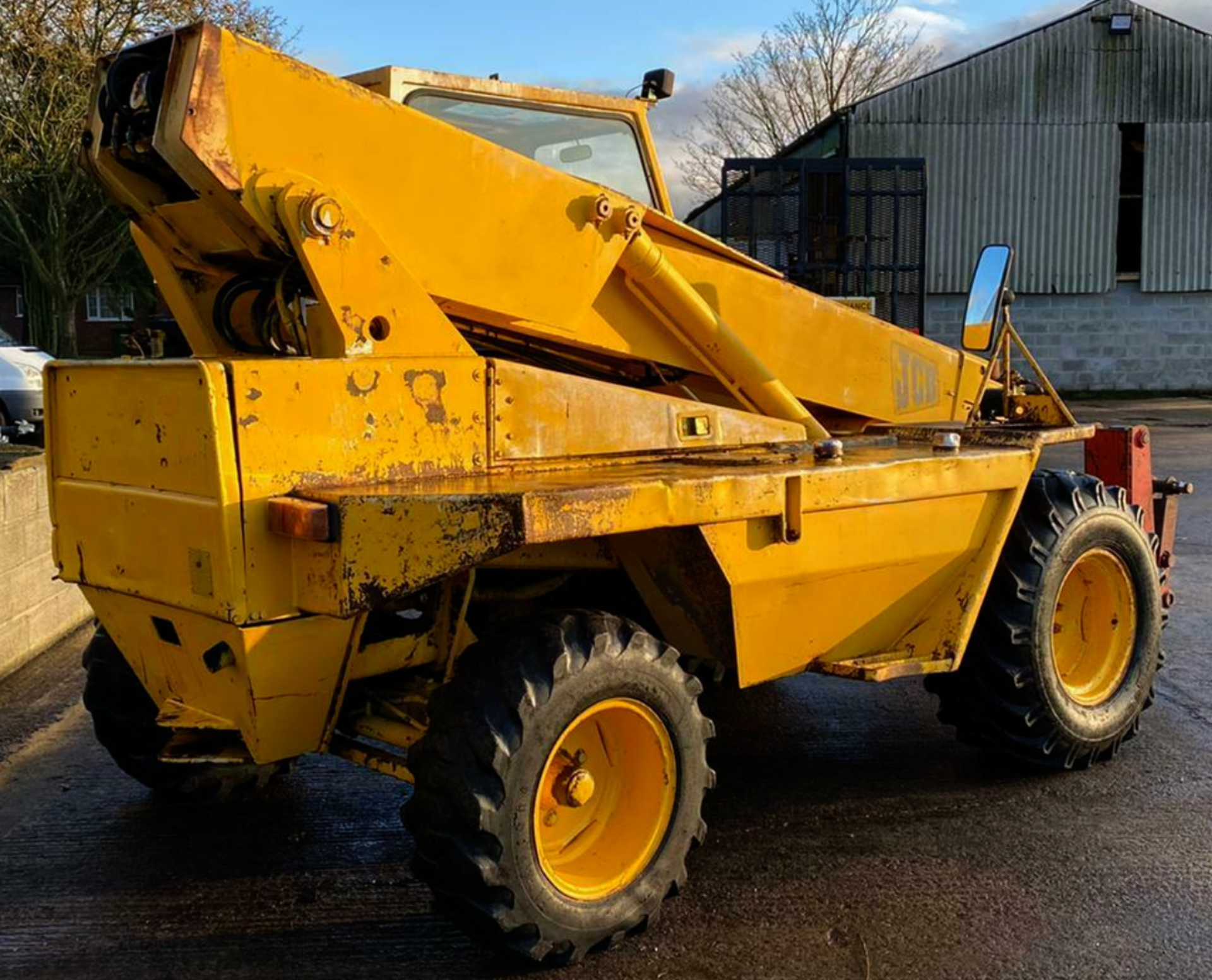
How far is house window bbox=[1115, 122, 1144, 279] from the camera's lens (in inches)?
954

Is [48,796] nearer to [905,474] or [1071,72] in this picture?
[905,474]

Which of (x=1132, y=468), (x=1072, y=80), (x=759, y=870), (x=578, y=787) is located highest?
(x=1072, y=80)

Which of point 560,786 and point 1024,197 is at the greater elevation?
point 1024,197

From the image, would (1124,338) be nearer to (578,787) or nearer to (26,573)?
(26,573)

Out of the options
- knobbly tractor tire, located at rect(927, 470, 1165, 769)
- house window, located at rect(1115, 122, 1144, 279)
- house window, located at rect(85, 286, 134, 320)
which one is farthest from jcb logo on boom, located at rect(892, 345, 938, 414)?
house window, located at rect(85, 286, 134, 320)

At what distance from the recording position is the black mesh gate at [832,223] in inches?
676

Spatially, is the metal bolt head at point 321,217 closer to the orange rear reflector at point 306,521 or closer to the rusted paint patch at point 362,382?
the rusted paint patch at point 362,382

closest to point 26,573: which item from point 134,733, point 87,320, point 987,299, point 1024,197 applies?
point 134,733

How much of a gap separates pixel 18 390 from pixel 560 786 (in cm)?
1267

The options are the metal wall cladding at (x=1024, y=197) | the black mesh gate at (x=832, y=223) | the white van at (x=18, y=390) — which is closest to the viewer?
the white van at (x=18, y=390)

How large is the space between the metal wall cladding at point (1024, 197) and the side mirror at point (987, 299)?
19345 millimetres

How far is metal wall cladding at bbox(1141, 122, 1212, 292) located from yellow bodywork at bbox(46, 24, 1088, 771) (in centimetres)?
2209

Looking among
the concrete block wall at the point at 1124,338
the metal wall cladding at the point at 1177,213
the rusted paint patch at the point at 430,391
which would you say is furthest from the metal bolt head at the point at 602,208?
the metal wall cladding at the point at 1177,213

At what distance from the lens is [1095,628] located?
5066 millimetres
